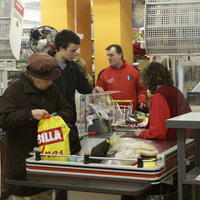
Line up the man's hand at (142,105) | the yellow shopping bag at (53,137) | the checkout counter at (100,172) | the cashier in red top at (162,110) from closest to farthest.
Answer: the checkout counter at (100,172)
the yellow shopping bag at (53,137)
the cashier in red top at (162,110)
the man's hand at (142,105)

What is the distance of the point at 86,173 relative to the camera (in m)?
2.61

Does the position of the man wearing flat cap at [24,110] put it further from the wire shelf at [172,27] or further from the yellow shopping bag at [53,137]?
the wire shelf at [172,27]

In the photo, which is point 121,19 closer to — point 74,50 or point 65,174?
point 74,50

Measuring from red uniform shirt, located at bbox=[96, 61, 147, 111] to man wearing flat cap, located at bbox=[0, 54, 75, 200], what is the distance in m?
2.51

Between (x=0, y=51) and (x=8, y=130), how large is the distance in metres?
0.85

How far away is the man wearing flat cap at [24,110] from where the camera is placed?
9.85 ft

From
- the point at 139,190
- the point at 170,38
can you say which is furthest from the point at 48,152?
the point at 170,38

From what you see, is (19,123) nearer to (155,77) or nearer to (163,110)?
(163,110)

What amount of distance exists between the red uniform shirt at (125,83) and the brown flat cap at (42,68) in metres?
2.54

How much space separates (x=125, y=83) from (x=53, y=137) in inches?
114

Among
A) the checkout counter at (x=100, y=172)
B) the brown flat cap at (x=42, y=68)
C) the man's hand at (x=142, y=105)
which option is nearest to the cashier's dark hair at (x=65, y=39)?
the brown flat cap at (x=42, y=68)

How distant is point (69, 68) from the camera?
4238 millimetres

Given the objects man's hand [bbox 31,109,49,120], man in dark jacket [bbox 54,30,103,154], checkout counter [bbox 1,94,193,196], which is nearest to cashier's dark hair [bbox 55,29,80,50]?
man in dark jacket [bbox 54,30,103,154]

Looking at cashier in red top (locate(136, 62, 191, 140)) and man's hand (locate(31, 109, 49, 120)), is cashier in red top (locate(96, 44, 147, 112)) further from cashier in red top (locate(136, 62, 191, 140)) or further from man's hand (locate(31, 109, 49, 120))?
man's hand (locate(31, 109, 49, 120))
